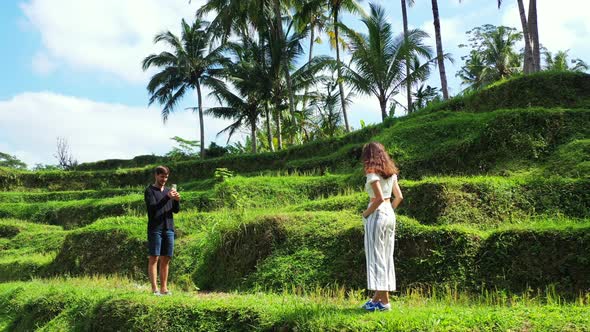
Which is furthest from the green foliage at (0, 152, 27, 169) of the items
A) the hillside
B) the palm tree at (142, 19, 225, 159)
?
the hillside

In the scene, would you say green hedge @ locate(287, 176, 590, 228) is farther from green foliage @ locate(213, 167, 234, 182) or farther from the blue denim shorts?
green foliage @ locate(213, 167, 234, 182)

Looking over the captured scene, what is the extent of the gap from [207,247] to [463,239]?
4605 mm

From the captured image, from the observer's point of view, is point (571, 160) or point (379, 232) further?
point (571, 160)

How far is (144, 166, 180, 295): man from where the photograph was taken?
6875mm

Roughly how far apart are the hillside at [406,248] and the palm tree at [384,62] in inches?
200

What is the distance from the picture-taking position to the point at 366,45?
21.9 meters

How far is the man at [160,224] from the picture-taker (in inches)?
271

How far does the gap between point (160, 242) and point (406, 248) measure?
324 cm

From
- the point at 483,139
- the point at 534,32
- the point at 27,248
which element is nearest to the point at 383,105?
the point at 534,32

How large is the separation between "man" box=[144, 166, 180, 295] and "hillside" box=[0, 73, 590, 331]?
427 millimetres

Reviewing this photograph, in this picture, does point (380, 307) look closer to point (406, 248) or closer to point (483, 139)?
point (406, 248)

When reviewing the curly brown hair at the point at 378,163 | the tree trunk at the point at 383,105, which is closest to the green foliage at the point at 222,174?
the tree trunk at the point at 383,105

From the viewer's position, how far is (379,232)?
493 centimetres

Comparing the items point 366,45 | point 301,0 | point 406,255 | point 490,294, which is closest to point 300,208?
point 406,255
